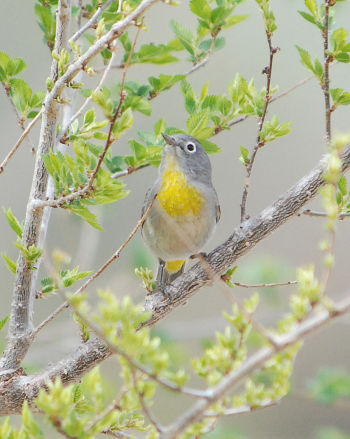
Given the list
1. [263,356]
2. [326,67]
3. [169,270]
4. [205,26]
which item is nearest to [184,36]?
[205,26]

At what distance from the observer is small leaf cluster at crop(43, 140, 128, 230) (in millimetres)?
1975

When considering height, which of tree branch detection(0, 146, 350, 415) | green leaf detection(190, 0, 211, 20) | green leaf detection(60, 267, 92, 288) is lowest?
tree branch detection(0, 146, 350, 415)

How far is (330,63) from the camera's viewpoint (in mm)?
2199

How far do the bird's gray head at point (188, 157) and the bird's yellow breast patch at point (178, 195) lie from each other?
45 mm

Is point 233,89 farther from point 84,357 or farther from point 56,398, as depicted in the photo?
point 56,398

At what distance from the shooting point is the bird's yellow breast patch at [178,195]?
3.53m

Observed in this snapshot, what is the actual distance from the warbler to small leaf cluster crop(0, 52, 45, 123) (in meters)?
1.17

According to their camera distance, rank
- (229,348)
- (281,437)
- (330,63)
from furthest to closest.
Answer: (281,437), (330,63), (229,348)

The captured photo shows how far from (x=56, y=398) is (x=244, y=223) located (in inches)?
48.2

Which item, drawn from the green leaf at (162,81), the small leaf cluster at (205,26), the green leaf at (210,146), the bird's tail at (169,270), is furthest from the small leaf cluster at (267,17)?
the bird's tail at (169,270)

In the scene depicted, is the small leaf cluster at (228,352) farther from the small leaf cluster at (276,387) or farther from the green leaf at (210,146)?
the green leaf at (210,146)

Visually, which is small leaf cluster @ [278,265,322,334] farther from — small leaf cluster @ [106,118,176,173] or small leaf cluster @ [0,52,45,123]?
small leaf cluster @ [0,52,45,123]

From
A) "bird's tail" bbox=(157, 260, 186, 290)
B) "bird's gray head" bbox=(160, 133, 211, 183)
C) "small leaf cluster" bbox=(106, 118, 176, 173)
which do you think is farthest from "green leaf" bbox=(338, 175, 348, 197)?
"bird's tail" bbox=(157, 260, 186, 290)

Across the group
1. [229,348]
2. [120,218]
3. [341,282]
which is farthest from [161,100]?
[229,348]
